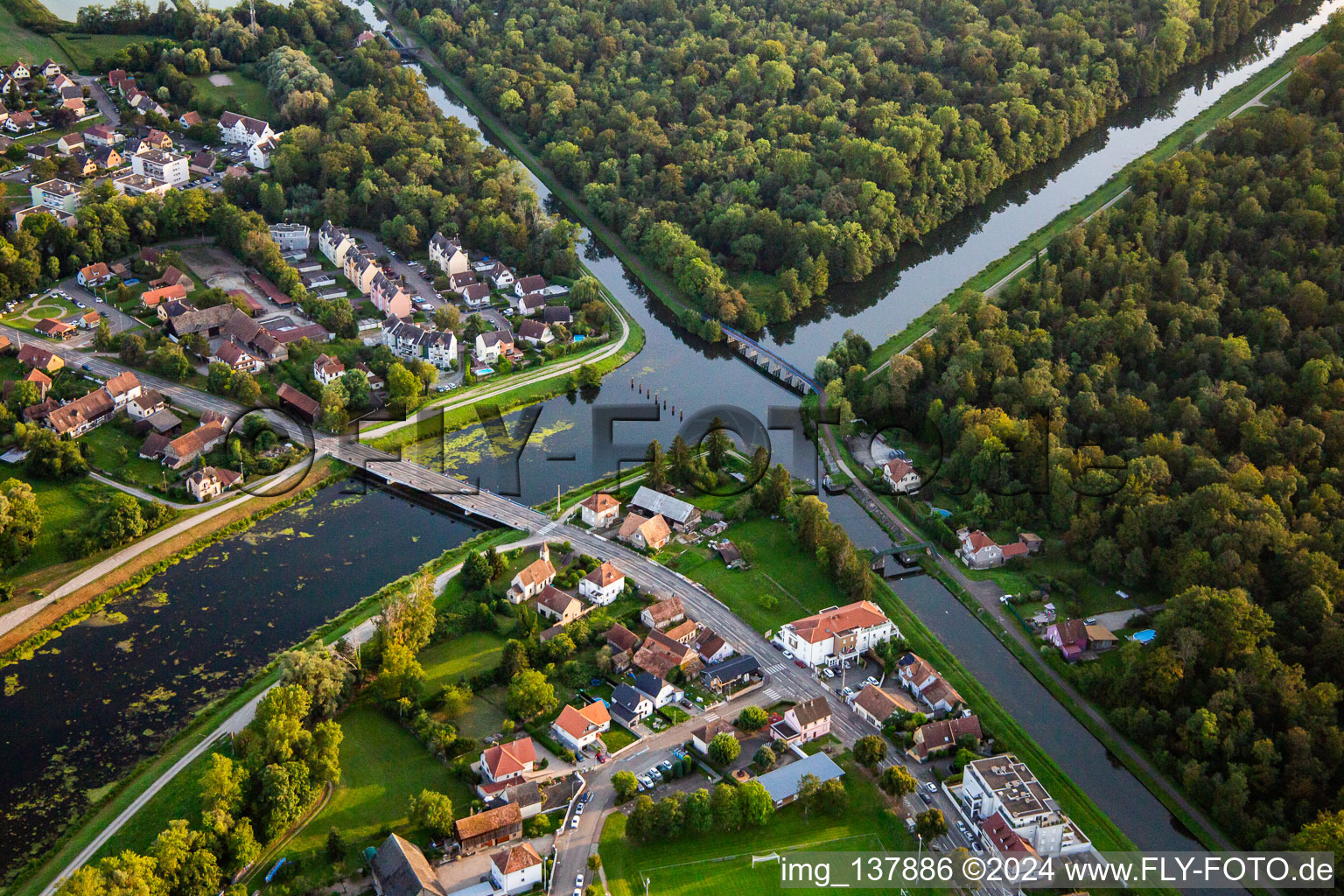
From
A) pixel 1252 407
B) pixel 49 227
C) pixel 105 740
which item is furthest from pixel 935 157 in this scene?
pixel 105 740

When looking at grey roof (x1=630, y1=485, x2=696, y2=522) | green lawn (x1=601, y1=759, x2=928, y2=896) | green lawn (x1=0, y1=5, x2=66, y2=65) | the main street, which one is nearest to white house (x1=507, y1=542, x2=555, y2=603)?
the main street

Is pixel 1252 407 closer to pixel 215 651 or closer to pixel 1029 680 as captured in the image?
pixel 1029 680

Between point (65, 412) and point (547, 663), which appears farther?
point (65, 412)

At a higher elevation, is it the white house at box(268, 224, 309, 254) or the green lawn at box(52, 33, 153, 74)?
the green lawn at box(52, 33, 153, 74)

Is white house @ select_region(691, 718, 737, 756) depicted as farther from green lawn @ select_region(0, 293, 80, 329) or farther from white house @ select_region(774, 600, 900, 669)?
green lawn @ select_region(0, 293, 80, 329)

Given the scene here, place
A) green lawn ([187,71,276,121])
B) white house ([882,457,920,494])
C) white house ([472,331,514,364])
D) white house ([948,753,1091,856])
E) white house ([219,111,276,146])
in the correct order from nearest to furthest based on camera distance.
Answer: white house ([948,753,1091,856]) → white house ([882,457,920,494]) → white house ([472,331,514,364]) → white house ([219,111,276,146]) → green lawn ([187,71,276,121])
